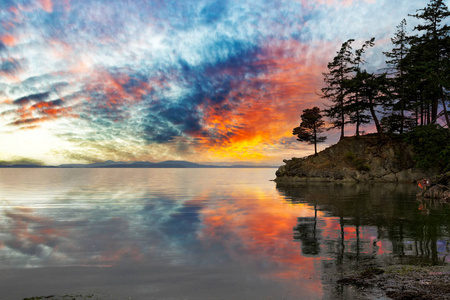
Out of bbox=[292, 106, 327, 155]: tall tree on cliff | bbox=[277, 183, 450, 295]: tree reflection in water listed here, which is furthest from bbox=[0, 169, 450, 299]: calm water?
bbox=[292, 106, 327, 155]: tall tree on cliff

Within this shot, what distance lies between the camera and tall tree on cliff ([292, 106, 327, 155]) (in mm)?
71438

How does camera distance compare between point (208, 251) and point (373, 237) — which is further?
point (373, 237)

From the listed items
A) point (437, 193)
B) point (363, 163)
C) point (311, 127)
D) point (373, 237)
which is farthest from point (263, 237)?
point (311, 127)

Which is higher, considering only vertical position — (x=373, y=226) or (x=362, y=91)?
A: (x=362, y=91)

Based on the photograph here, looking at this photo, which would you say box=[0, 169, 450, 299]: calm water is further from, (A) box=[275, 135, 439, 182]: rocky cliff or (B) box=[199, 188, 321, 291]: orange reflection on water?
(A) box=[275, 135, 439, 182]: rocky cliff

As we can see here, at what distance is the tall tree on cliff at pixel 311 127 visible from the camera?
71.4 meters

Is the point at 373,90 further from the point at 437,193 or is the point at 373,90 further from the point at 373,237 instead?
the point at 373,237

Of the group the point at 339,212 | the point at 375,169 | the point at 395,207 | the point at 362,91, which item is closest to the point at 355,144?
the point at 375,169

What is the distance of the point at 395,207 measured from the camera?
23062 millimetres

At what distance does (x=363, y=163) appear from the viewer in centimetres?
5828

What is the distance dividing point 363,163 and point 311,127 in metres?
17.7

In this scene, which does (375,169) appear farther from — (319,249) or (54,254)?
(54,254)

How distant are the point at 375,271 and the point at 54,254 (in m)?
11.9

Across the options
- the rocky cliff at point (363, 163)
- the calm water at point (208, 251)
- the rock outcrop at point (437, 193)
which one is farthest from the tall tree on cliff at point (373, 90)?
the calm water at point (208, 251)
